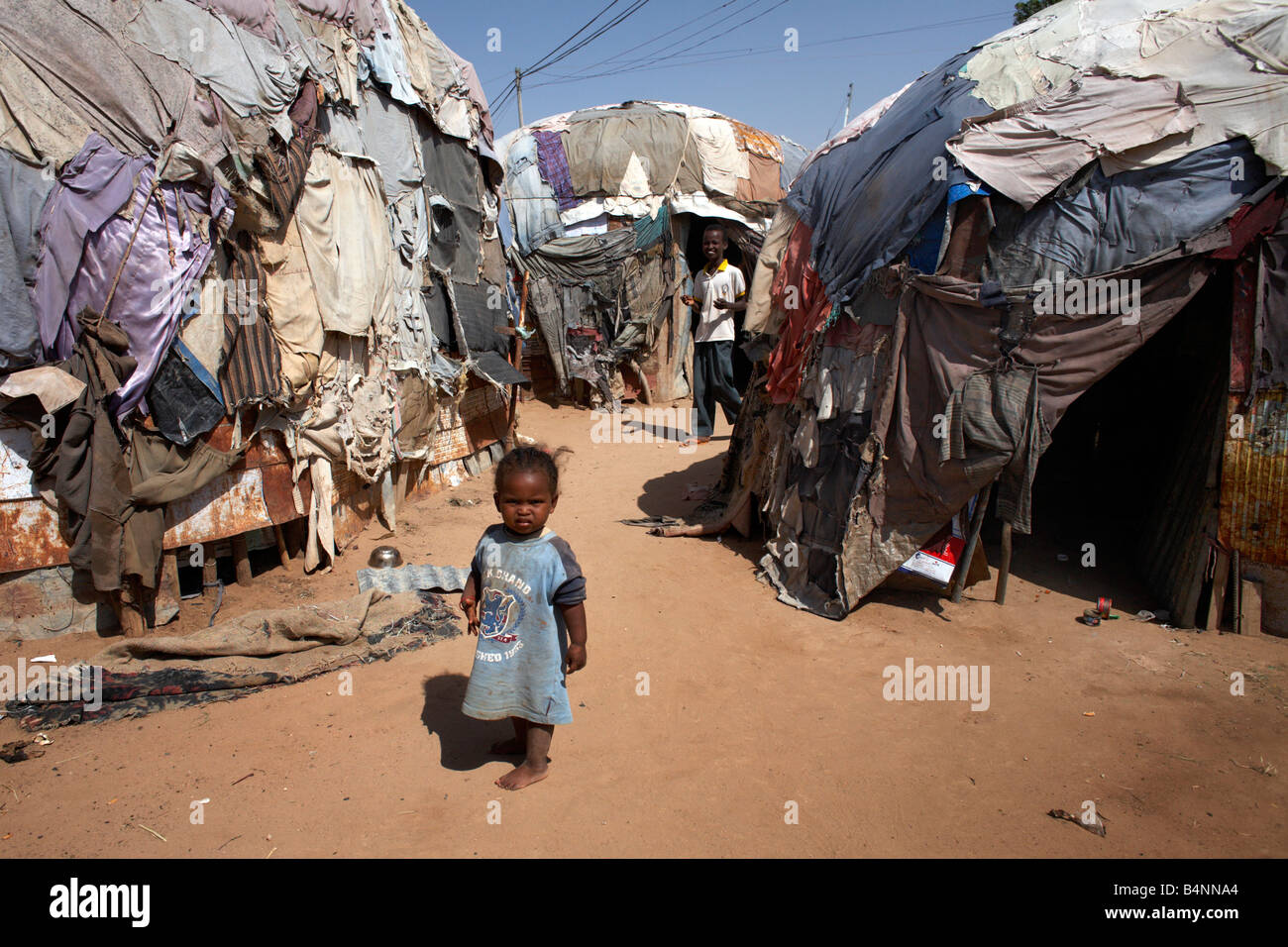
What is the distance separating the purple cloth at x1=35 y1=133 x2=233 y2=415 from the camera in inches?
155

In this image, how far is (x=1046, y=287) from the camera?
4324 mm

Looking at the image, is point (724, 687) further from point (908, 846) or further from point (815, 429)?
point (815, 429)

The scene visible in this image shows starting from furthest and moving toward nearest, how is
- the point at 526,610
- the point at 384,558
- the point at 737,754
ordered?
the point at 384,558, the point at 737,754, the point at 526,610

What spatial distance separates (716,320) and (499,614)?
5.77 metres

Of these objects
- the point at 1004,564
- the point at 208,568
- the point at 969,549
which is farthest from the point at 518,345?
the point at 1004,564

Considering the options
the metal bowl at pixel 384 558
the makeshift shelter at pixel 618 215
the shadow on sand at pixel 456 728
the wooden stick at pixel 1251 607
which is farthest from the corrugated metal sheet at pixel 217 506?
the makeshift shelter at pixel 618 215

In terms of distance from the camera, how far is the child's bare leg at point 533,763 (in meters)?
A: 3.00

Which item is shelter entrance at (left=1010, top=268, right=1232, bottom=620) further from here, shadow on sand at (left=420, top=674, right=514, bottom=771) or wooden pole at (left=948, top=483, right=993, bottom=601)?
shadow on sand at (left=420, top=674, right=514, bottom=771)

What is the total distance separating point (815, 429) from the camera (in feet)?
17.8

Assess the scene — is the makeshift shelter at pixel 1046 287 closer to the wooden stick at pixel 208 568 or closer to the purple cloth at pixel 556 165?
the wooden stick at pixel 208 568

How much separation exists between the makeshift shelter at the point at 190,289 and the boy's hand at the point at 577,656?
2970mm

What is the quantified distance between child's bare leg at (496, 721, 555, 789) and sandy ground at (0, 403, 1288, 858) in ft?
0.21

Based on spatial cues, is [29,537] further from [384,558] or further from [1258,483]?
[1258,483]
